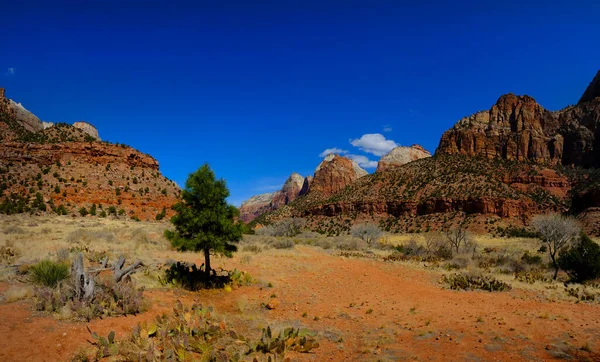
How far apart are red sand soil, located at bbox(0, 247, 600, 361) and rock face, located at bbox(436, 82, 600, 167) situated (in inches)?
3508

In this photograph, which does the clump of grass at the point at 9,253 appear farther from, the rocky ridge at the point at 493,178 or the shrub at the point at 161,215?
the rocky ridge at the point at 493,178

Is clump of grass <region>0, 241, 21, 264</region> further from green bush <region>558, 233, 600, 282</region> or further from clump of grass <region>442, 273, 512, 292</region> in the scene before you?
green bush <region>558, 233, 600, 282</region>

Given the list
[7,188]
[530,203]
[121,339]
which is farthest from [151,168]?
[530,203]

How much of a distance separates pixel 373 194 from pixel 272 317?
78457mm

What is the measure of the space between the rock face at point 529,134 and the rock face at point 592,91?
1.36 meters

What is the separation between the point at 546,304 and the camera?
13.4 meters

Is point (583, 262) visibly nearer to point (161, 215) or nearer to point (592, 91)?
point (161, 215)

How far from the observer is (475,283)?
17406 millimetres

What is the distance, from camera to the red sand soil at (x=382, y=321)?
757 cm

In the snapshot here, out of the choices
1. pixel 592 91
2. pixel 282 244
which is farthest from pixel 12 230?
pixel 592 91

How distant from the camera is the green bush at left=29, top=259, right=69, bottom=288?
398 inches

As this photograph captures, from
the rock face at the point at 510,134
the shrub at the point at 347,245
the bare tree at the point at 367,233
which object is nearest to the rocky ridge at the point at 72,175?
the shrub at the point at 347,245

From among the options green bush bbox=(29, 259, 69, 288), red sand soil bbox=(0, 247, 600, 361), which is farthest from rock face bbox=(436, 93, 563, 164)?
green bush bbox=(29, 259, 69, 288)

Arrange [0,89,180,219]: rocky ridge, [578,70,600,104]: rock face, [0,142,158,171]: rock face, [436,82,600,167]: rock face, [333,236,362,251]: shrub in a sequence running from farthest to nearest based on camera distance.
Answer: [578,70,600,104]: rock face
[436,82,600,167]: rock face
[0,142,158,171]: rock face
[333,236,362,251]: shrub
[0,89,180,219]: rocky ridge
